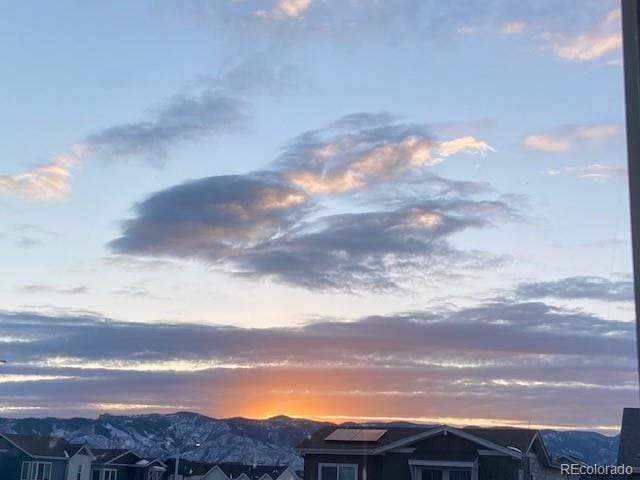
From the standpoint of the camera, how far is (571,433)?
12.0 ft

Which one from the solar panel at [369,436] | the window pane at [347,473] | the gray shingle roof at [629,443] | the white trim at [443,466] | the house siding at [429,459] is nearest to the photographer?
the gray shingle roof at [629,443]

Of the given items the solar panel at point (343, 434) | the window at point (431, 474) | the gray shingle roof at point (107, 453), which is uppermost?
the solar panel at point (343, 434)

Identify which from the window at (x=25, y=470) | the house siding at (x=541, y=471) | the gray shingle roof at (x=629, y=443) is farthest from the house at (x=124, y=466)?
the gray shingle roof at (x=629, y=443)

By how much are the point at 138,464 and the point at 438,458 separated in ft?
5.05

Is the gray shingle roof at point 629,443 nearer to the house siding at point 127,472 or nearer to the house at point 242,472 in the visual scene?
the house at point 242,472

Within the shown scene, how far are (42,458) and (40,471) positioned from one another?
2.5 inches

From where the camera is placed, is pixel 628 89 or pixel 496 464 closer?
pixel 628 89

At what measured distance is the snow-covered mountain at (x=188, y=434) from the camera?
13.1 ft

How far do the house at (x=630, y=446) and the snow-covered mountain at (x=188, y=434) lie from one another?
650 mm

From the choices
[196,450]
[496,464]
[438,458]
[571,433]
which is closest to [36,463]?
[196,450]

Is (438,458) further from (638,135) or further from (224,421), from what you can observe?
(638,135)

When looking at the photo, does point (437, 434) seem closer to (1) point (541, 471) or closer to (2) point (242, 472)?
(1) point (541, 471)

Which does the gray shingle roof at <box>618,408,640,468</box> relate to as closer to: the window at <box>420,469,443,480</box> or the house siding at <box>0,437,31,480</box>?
the window at <box>420,469,443,480</box>

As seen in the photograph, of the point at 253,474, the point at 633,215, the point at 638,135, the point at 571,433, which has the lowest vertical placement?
the point at 253,474
